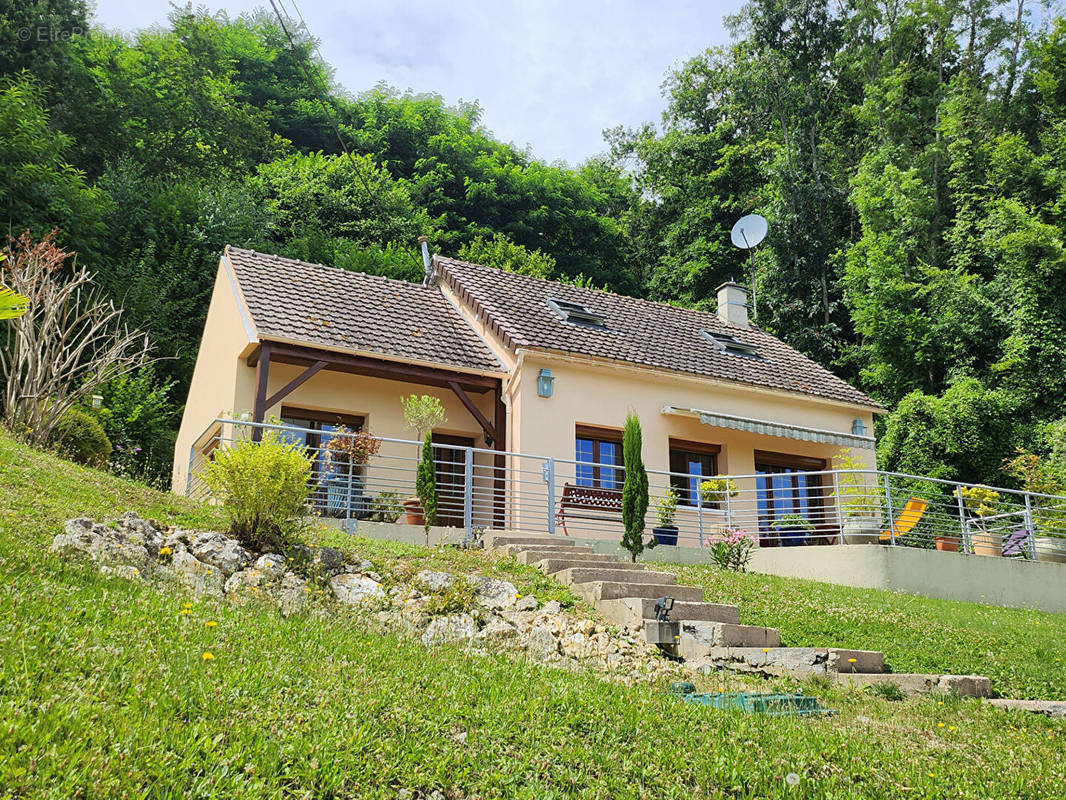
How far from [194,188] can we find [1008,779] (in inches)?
1050

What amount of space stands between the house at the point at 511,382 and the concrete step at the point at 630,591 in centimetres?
375

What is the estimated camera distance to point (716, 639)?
340 inches

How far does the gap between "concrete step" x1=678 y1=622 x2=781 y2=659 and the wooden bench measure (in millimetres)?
5777

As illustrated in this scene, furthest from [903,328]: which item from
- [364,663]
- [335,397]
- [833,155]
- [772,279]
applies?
[364,663]

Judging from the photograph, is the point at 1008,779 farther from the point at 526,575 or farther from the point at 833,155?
the point at 833,155

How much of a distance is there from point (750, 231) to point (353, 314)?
13.3 meters

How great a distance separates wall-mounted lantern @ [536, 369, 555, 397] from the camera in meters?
16.0

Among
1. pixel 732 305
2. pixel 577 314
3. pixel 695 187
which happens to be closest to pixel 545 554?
pixel 577 314

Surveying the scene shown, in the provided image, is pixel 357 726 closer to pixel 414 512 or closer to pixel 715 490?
pixel 414 512

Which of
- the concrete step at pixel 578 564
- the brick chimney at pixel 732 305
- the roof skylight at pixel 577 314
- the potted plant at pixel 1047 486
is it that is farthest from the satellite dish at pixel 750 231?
the concrete step at pixel 578 564

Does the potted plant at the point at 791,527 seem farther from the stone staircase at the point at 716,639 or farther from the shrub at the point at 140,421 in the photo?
the shrub at the point at 140,421

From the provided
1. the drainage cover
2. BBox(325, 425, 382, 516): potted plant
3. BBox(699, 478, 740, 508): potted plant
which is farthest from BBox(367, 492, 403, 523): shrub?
the drainage cover

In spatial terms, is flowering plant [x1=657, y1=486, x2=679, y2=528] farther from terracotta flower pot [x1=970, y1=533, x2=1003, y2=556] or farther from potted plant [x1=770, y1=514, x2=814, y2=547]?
terracotta flower pot [x1=970, y1=533, x2=1003, y2=556]

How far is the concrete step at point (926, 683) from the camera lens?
25.6 ft
